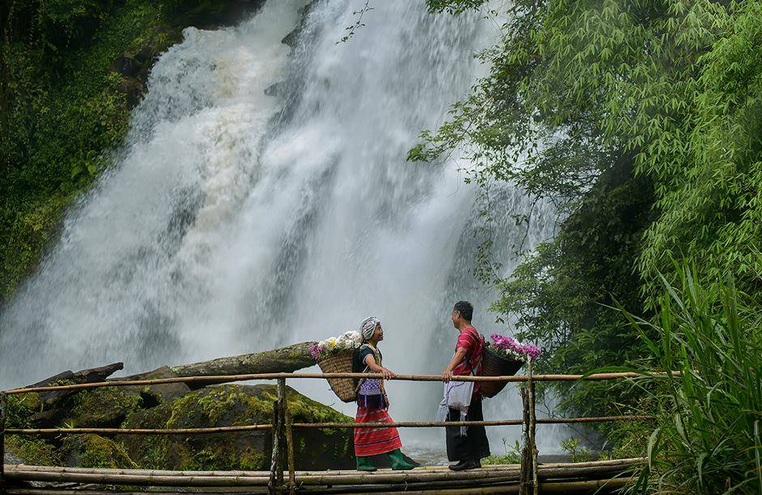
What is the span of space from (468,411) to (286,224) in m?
9.21

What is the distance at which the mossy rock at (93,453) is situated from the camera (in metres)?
7.77

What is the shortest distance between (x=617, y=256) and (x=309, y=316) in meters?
5.43

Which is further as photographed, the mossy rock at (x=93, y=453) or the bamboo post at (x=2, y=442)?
the mossy rock at (x=93, y=453)

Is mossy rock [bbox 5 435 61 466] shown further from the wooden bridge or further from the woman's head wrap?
the woman's head wrap

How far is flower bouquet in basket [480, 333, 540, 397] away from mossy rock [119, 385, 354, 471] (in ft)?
7.49

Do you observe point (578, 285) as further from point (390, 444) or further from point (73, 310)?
point (73, 310)

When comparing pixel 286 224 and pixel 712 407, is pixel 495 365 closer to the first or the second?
pixel 712 407

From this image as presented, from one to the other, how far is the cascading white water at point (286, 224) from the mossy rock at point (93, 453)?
4856 mm

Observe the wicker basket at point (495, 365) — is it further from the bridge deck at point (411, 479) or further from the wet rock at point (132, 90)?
the wet rock at point (132, 90)

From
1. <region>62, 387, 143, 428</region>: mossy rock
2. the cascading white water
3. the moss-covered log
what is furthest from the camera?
the cascading white water

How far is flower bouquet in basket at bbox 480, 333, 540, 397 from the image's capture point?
18.9 ft

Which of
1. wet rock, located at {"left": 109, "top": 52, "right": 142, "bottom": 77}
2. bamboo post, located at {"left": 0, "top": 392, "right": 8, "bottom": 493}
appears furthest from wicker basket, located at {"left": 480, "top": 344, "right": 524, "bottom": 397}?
wet rock, located at {"left": 109, "top": 52, "right": 142, "bottom": 77}

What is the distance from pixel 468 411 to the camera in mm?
5781

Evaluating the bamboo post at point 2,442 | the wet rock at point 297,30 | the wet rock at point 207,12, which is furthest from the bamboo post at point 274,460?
the wet rock at point 207,12
